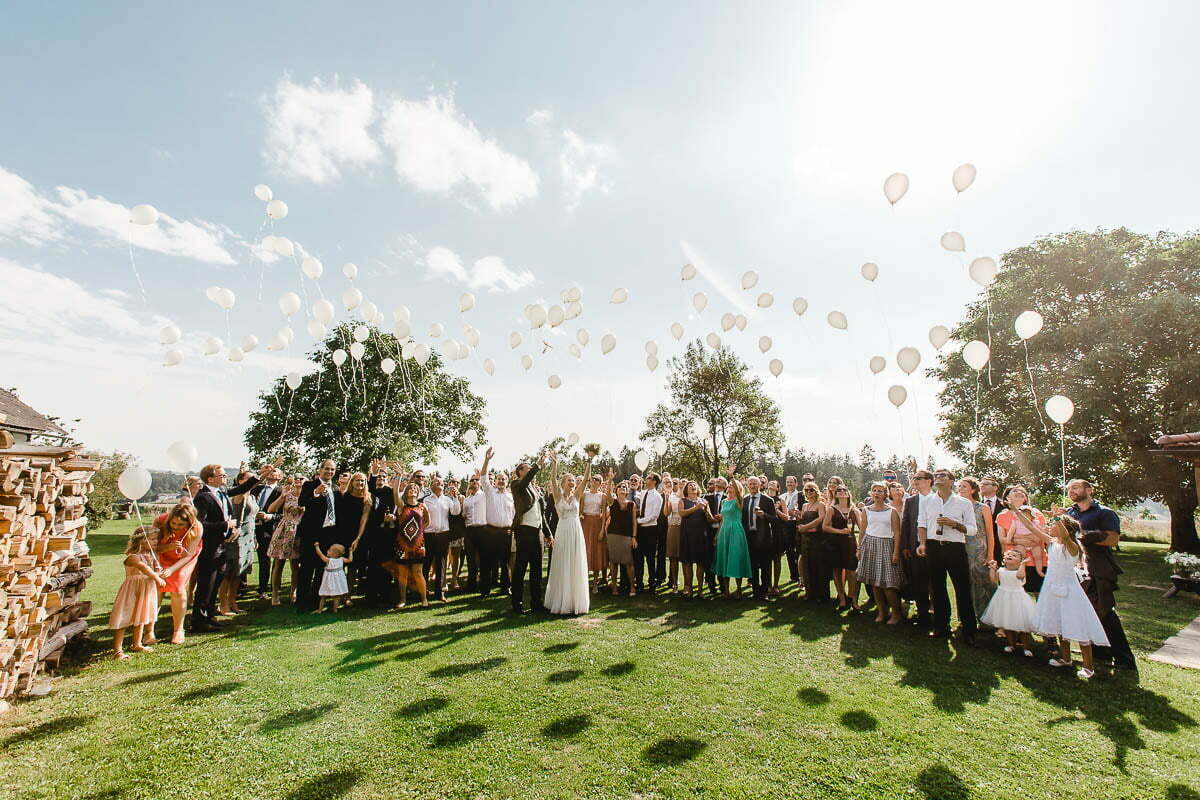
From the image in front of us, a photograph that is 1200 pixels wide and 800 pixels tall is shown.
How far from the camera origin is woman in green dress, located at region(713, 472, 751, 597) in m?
8.70

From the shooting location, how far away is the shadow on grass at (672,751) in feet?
11.2

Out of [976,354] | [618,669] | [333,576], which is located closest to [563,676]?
[618,669]

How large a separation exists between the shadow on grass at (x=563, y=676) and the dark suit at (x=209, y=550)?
4682 mm

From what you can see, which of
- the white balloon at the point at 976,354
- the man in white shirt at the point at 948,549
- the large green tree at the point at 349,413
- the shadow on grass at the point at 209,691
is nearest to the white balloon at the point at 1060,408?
the white balloon at the point at 976,354

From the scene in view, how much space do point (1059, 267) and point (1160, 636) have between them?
1620 cm

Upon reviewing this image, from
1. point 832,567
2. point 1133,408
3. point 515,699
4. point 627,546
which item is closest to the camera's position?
point 515,699

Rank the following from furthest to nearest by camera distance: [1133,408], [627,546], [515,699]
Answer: [1133,408] → [627,546] → [515,699]

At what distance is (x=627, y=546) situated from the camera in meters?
9.24

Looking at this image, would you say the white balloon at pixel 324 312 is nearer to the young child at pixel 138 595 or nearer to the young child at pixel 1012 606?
the young child at pixel 138 595

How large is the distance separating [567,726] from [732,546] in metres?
5.48

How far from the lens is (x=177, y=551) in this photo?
19.7ft

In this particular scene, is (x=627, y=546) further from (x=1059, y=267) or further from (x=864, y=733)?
(x=1059, y=267)

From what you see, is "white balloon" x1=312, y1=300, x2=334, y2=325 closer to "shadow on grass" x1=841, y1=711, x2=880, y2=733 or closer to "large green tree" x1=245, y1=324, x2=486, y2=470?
"shadow on grass" x1=841, y1=711, x2=880, y2=733

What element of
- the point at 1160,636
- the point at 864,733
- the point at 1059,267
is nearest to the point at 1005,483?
the point at 1059,267
